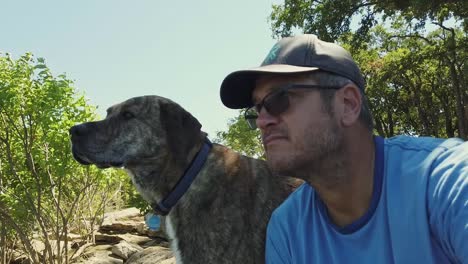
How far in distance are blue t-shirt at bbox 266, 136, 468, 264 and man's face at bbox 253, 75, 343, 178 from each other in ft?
0.72

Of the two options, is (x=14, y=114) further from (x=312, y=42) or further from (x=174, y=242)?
(x=312, y=42)

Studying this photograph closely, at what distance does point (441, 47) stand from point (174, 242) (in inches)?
988

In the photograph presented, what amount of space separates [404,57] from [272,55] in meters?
27.7

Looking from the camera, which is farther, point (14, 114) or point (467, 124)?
point (467, 124)

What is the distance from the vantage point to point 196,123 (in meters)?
4.96

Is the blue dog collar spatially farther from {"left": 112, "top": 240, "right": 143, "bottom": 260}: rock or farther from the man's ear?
{"left": 112, "top": 240, "right": 143, "bottom": 260}: rock

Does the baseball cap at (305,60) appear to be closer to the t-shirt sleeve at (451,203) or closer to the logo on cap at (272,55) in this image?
the logo on cap at (272,55)

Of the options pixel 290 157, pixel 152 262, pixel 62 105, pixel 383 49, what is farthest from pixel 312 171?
pixel 383 49

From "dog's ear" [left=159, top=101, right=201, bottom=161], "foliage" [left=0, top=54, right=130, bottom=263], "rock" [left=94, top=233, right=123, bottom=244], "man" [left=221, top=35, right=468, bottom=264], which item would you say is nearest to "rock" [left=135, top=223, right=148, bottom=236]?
"rock" [left=94, top=233, right=123, bottom=244]

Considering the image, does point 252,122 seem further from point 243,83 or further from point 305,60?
point 305,60

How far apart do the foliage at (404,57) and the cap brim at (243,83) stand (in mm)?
14242

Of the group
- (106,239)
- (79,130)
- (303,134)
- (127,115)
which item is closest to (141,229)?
(106,239)

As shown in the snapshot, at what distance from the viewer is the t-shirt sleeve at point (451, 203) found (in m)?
1.78

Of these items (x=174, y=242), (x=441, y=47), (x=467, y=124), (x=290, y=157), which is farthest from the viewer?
(x=467, y=124)
